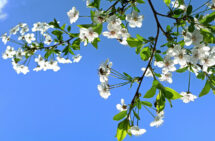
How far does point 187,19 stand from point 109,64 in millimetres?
666

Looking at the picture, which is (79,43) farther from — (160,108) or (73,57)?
(73,57)

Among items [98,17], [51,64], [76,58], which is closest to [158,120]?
[98,17]

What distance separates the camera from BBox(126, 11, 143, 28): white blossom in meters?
1.65

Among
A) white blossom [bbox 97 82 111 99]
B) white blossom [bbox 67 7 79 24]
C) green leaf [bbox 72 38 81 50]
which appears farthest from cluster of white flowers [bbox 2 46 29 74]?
white blossom [bbox 97 82 111 99]

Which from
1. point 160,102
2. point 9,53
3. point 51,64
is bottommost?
point 160,102

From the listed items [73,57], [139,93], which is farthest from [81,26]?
[73,57]

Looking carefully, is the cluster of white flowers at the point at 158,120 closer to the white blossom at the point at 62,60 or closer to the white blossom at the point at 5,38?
the white blossom at the point at 62,60

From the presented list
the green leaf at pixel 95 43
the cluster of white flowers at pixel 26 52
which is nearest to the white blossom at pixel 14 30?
the cluster of white flowers at pixel 26 52

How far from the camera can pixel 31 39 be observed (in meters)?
2.90

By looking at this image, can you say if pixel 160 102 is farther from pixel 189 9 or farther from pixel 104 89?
pixel 189 9

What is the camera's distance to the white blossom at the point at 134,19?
165cm

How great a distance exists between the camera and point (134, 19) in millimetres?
1679

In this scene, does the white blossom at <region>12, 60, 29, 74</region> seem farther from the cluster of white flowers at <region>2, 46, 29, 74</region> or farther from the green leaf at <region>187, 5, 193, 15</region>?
the green leaf at <region>187, 5, 193, 15</region>

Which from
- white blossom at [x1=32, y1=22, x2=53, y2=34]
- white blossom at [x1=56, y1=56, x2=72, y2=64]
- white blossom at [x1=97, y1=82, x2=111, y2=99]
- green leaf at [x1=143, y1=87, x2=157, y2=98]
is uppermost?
white blossom at [x1=32, y1=22, x2=53, y2=34]
